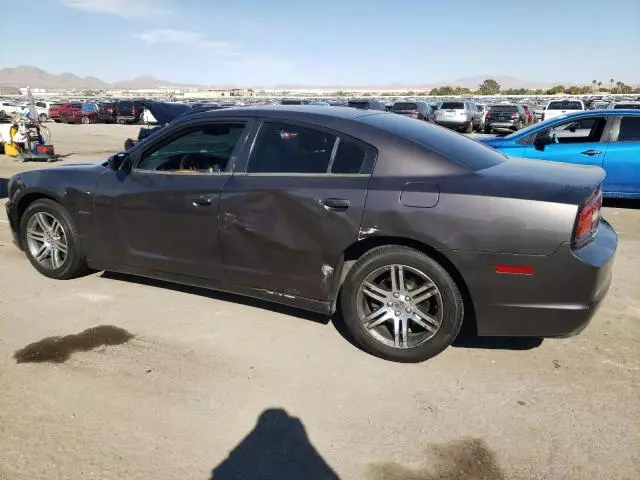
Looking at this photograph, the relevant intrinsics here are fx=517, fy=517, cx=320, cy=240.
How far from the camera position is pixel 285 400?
3.00 meters

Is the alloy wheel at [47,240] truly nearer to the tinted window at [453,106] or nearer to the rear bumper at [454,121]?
the rear bumper at [454,121]

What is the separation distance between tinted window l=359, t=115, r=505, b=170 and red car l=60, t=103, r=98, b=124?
37.8 metres

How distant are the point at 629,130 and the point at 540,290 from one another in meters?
6.38

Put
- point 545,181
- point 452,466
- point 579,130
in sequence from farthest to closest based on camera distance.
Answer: point 579,130
point 545,181
point 452,466

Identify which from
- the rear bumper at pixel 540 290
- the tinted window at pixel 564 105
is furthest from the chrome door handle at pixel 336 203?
the tinted window at pixel 564 105

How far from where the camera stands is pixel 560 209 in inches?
116

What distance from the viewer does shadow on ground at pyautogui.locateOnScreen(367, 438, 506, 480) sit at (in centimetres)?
240

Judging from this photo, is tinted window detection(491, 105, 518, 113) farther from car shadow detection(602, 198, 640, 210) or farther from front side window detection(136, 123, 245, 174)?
front side window detection(136, 123, 245, 174)

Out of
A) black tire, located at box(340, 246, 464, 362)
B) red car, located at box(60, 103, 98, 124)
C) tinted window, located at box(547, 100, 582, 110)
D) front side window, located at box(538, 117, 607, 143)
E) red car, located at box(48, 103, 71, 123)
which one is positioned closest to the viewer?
black tire, located at box(340, 246, 464, 362)

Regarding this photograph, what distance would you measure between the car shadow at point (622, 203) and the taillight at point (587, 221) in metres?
5.92

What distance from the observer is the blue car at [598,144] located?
25.8ft

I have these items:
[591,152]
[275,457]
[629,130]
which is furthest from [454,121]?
[275,457]

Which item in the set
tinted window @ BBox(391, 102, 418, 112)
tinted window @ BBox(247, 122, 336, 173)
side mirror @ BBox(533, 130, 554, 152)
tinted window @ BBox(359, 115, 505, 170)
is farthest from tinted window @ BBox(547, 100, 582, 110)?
tinted window @ BBox(247, 122, 336, 173)

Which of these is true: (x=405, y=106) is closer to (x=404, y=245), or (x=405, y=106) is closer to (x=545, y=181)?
(x=545, y=181)
